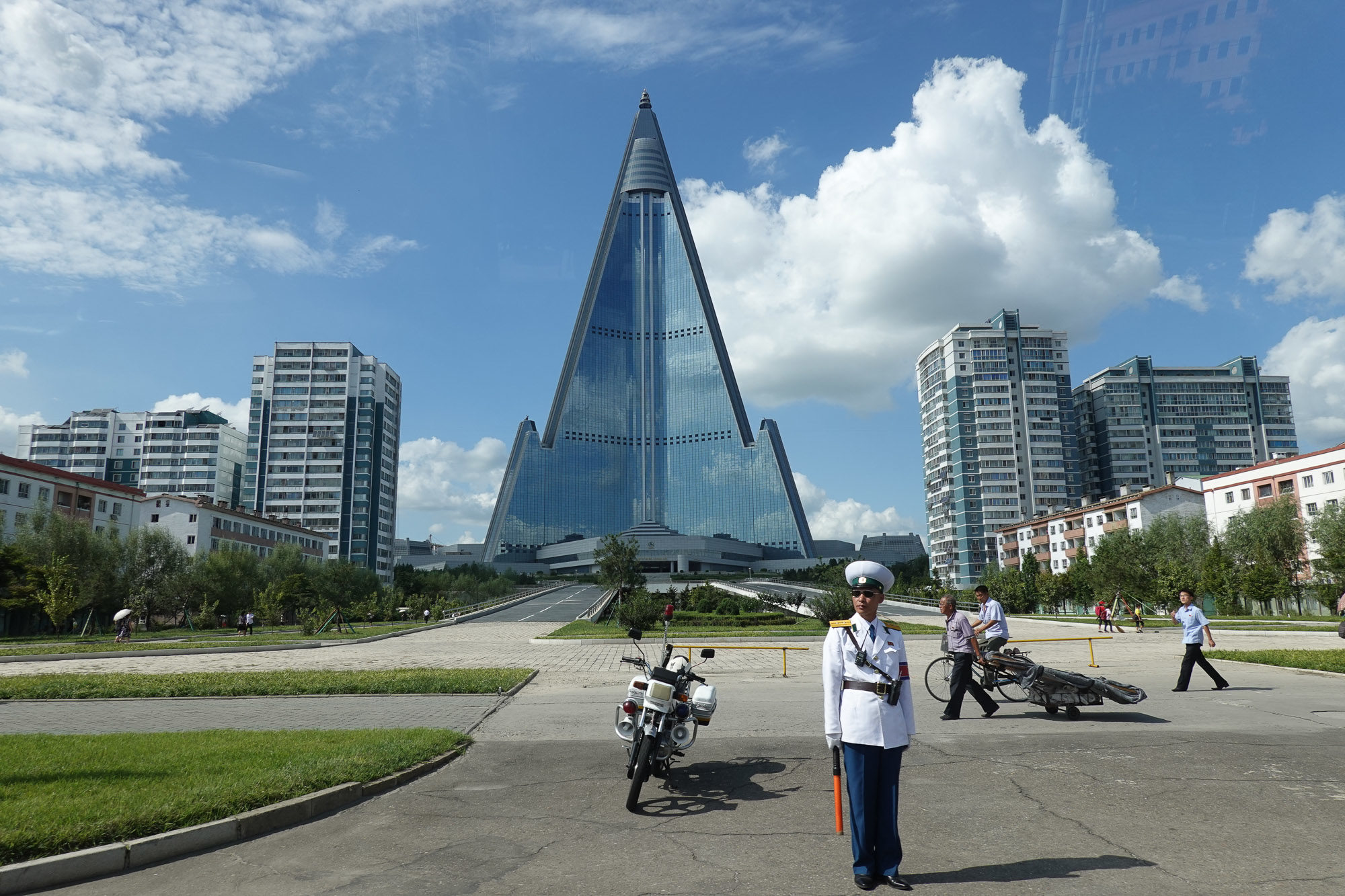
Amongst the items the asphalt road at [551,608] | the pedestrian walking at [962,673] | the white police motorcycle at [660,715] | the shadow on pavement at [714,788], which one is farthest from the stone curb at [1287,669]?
A: the asphalt road at [551,608]

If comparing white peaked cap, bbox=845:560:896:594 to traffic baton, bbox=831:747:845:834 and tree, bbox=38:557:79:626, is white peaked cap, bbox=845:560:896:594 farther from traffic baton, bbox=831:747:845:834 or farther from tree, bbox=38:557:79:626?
tree, bbox=38:557:79:626

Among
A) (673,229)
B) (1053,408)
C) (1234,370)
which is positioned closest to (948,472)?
(1053,408)

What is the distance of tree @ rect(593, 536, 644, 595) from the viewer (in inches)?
1631

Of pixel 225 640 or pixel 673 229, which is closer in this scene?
pixel 225 640

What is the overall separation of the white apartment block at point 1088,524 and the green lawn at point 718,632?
37795mm

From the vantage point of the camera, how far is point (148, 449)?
415ft

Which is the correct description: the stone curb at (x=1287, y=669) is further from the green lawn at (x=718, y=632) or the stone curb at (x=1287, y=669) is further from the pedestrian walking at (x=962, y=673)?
the green lawn at (x=718, y=632)

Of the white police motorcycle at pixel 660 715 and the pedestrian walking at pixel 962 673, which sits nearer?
the white police motorcycle at pixel 660 715

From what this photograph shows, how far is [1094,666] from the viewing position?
17922 millimetres

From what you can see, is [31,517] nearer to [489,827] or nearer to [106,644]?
[106,644]

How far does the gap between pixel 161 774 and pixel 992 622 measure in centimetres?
1050

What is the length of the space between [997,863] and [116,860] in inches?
230

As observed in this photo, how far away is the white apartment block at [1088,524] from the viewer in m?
77.1

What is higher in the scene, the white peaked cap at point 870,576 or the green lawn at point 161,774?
the white peaked cap at point 870,576
